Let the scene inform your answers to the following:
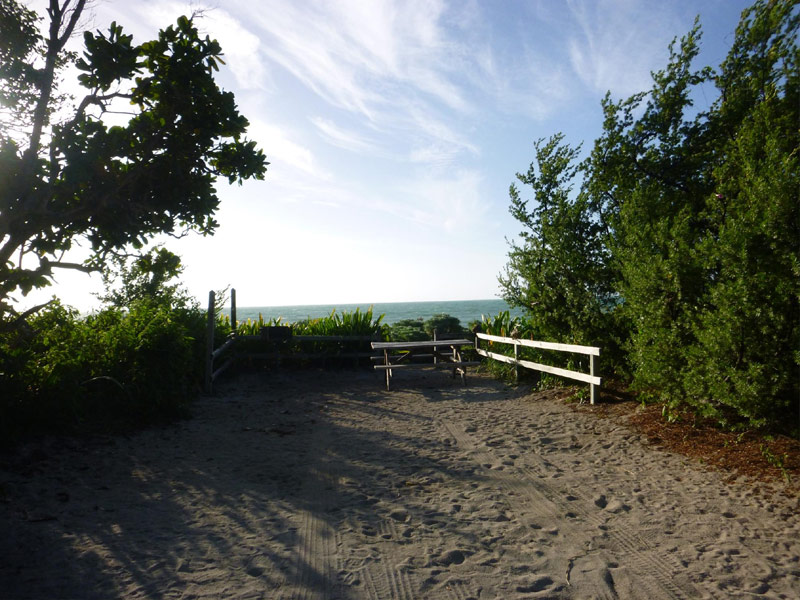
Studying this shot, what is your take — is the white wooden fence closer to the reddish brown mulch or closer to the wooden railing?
the reddish brown mulch

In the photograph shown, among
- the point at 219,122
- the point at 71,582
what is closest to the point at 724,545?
the point at 71,582

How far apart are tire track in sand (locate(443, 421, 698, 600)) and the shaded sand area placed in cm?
2

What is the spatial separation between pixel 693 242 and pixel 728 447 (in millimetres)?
2709

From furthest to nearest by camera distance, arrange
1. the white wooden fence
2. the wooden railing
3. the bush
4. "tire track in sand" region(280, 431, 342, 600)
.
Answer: the wooden railing, the white wooden fence, the bush, "tire track in sand" region(280, 431, 342, 600)

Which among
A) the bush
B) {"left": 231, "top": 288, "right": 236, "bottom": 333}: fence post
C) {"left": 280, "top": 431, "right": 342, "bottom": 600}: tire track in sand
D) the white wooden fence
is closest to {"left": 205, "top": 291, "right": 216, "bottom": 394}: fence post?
the bush

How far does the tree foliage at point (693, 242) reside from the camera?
508 centimetres

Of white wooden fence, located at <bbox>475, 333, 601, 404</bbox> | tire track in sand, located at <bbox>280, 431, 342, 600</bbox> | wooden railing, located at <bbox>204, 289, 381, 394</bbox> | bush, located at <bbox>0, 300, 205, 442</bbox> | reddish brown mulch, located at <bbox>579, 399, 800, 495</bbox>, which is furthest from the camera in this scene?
wooden railing, located at <bbox>204, 289, 381, 394</bbox>

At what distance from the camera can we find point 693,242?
21.8 ft

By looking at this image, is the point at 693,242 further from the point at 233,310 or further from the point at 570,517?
the point at 233,310

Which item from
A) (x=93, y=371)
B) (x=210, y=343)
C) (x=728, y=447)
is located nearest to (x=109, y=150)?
(x=93, y=371)

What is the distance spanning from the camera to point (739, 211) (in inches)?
216

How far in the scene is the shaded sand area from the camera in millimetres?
3043

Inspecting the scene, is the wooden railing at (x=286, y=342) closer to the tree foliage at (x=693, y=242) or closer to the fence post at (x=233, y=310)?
the fence post at (x=233, y=310)

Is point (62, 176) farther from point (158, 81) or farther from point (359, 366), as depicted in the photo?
point (359, 366)
